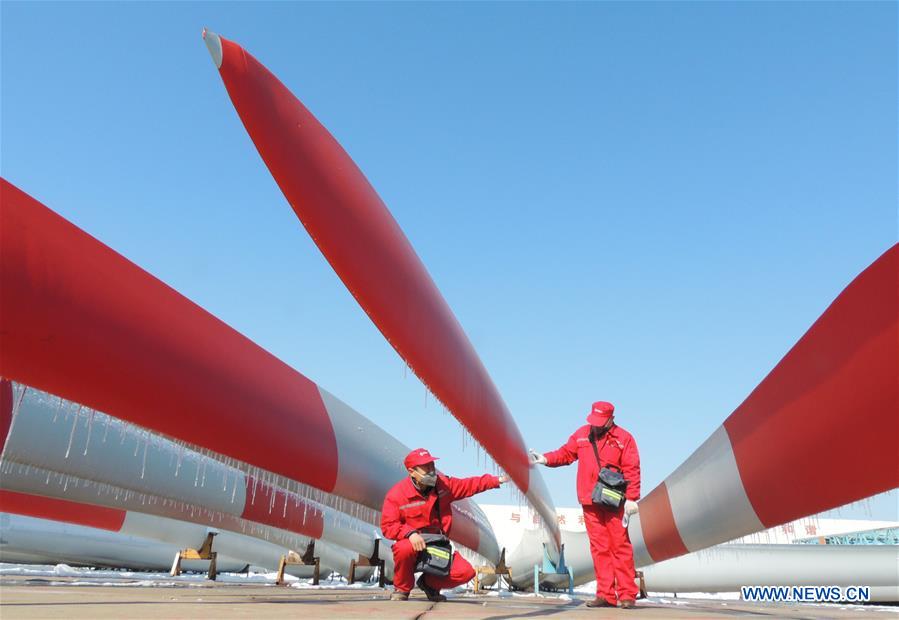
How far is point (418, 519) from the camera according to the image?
13.8 ft

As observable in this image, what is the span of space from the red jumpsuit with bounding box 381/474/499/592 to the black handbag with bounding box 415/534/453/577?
51 mm

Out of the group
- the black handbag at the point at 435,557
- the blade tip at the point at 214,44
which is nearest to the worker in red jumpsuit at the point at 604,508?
the black handbag at the point at 435,557

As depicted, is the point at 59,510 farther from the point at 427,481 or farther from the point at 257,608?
the point at 257,608

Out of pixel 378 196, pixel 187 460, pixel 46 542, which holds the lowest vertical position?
pixel 46 542

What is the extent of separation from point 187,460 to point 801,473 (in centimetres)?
456

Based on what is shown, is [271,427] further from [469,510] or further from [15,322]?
[469,510]

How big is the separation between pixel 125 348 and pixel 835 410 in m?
2.99

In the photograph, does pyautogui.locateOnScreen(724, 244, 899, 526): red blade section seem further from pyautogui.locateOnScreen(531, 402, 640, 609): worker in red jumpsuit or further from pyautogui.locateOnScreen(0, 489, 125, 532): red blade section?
pyautogui.locateOnScreen(0, 489, 125, 532): red blade section

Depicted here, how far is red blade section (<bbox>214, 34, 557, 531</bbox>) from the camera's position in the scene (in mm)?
2729

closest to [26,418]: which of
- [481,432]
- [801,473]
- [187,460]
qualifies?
[187,460]

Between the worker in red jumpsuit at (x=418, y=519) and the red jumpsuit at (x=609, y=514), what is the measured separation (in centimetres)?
80

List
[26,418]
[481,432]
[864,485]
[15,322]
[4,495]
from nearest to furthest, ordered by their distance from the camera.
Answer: [15,322] → [864,485] → [26,418] → [481,432] → [4,495]

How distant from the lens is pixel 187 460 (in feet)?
18.6

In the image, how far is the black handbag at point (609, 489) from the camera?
Answer: 4.17 m
